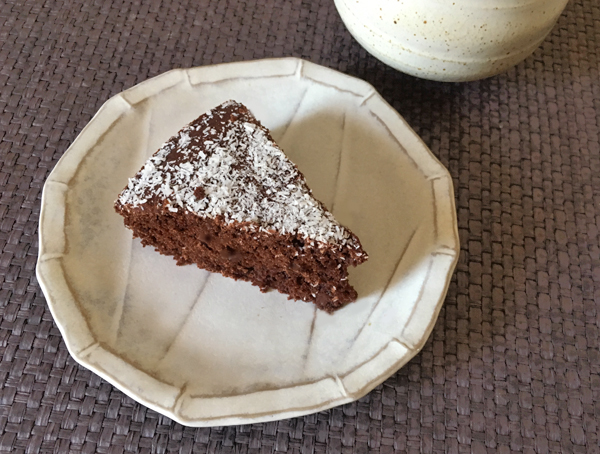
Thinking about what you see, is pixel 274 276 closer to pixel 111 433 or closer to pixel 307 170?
pixel 307 170

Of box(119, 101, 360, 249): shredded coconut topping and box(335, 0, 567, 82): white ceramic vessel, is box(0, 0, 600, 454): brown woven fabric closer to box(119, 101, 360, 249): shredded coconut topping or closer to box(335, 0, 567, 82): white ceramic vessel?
box(335, 0, 567, 82): white ceramic vessel

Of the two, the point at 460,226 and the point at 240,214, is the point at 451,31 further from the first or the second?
the point at 240,214

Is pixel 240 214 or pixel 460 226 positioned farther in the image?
pixel 460 226

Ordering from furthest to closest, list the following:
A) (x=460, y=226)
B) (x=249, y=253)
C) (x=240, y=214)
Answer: (x=460, y=226), (x=249, y=253), (x=240, y=214)

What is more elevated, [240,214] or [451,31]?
[451,31]

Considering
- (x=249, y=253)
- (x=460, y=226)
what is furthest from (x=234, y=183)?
(x=460, y=226)

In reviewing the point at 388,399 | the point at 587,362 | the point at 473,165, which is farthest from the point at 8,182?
the point at 587,362

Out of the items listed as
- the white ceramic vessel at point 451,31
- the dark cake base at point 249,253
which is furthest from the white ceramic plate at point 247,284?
the white ceramic vessel at point 451,31
